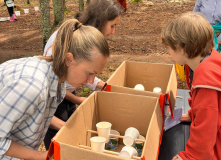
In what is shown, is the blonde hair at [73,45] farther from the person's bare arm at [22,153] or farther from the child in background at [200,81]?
the child in background at [200,81]

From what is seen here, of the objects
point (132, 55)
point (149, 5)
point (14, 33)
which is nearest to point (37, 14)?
point (14, 33)

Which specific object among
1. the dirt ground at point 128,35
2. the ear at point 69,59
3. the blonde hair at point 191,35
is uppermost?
the blonde hair at point 191,35

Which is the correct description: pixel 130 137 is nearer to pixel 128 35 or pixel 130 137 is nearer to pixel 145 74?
pixel 145 74

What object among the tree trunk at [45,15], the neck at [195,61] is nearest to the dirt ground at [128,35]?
the tree trunk at [45,15]

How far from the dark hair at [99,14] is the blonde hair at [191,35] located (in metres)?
0.65

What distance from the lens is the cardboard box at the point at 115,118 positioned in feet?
4.41

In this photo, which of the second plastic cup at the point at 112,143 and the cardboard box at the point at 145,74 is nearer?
the second plastic cup at the point at 112,143

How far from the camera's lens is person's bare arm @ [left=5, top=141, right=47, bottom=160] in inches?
49.4

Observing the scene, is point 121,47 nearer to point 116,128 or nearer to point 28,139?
point 116,128

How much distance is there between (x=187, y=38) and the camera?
5.11 ft

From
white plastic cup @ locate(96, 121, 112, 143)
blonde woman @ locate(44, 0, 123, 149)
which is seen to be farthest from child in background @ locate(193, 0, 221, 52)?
white plastic cup @ locate(96, 121, 112, 143)

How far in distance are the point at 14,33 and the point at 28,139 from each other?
26.2 feet

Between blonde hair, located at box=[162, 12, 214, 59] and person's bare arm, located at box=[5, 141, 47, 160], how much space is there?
3.52ft

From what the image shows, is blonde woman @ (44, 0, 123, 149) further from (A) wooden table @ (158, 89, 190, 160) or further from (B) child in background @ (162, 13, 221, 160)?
(A) wooden table @ (158, 89, 190, 160)
